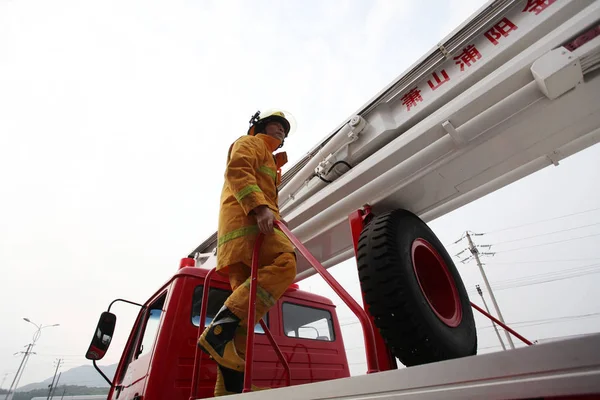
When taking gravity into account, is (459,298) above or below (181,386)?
above

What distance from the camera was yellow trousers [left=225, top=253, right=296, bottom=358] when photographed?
5.42ft

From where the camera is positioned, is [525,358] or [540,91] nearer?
[525,358]

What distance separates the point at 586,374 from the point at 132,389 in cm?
297

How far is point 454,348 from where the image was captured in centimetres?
165

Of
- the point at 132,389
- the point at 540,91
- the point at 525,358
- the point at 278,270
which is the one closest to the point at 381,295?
the point at 278,270

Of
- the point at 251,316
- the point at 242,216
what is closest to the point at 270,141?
the point at 242,216

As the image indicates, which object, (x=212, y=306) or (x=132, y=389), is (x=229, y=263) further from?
(x=132, y=389)

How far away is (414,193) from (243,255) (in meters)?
1.27

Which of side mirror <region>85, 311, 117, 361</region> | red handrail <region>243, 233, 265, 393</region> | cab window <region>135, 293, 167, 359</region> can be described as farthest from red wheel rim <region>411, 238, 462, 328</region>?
side mirror <region>85, 311, 117, 361</region>

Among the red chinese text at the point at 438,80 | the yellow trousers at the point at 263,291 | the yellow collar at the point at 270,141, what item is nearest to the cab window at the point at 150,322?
the yellow trousers at the point at 263,291

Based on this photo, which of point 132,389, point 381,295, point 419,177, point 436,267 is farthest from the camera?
point 132,389

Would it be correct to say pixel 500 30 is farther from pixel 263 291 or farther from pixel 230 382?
pixel 230 382

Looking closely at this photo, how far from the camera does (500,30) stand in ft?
6.70

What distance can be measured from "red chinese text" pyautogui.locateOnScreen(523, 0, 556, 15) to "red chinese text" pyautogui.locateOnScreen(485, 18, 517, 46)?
0.35 feet
